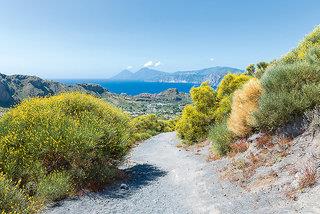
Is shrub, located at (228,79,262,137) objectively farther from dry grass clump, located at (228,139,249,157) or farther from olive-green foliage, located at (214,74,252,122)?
olive-green foliage, located at (214,74,252,122)

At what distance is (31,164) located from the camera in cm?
1543

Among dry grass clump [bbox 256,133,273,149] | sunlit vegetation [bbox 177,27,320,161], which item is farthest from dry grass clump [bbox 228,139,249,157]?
dry grass clump [bbox 256,133,273,149]

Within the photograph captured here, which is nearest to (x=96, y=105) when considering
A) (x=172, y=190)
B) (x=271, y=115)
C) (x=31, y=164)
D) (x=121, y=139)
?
(x=121, y=139)

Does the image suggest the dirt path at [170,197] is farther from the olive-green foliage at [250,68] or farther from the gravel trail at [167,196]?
the olive-green foliage at [250,68]

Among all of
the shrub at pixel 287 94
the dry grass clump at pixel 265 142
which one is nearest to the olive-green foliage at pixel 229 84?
the shrub at pixel 287 94

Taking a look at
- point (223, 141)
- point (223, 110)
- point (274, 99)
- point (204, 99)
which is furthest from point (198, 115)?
point (274, 99)

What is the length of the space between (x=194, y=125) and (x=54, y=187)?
63.2 feet

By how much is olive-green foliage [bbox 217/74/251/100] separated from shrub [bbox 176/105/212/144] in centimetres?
239

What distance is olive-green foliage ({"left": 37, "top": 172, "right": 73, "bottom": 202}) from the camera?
1417 cm

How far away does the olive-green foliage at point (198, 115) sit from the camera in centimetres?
3169

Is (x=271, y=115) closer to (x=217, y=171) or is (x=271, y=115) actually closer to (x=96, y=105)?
(x=217, y=171)

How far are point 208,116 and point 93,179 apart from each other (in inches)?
655

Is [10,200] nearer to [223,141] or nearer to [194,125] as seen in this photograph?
[223,141]

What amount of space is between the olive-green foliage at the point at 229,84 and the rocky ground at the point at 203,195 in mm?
13410
